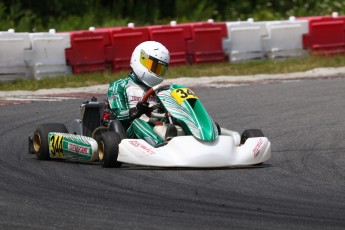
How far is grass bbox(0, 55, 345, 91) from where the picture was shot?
16.7m

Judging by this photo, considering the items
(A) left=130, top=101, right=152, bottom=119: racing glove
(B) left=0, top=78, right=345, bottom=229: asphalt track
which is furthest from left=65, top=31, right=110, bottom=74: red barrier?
(A) left=130, top=101, right=152, bottom=119: racing glove

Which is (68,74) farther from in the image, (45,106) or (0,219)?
(0,219)

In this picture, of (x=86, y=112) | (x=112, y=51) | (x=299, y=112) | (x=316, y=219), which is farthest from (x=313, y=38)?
(x=316, y=219)

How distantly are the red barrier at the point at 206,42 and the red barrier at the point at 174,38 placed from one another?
116mm

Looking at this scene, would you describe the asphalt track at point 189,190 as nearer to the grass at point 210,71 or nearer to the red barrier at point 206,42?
the grass at point 210,71

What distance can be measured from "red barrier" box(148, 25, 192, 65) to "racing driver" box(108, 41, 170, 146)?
27.5ft

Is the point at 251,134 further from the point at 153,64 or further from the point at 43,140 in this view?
the point at 43,140

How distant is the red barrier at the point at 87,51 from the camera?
17.3 metres

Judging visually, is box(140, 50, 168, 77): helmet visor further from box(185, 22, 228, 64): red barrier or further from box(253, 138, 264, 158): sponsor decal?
box(185, 22, 228, 64): red barrier

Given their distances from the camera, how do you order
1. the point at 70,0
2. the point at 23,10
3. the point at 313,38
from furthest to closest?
the point at 70,0
the point at 23,10
the point at 313,38

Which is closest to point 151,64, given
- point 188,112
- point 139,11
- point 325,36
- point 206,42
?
point 188,112

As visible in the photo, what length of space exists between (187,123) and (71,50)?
27.8 feet

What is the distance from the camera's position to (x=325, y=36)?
1998 centimetres

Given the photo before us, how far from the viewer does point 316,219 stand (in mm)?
6625
